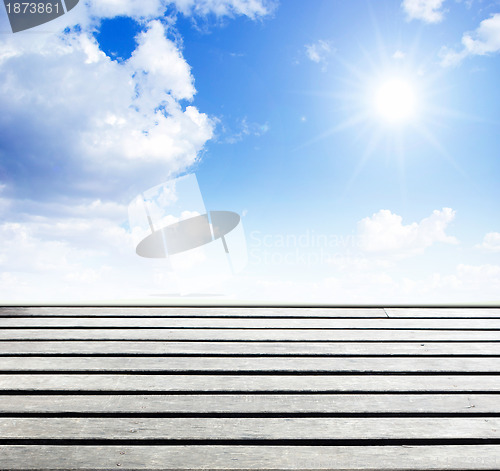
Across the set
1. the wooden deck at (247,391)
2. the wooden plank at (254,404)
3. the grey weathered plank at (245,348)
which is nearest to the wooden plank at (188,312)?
the wooden deck at (247,391)

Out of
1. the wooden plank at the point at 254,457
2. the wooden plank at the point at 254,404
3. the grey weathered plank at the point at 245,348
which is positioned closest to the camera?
the wooden plank at the point at 254,457

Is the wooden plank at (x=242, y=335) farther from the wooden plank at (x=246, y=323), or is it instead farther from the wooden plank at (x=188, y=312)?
the wooden plank at (x=188, y=312)

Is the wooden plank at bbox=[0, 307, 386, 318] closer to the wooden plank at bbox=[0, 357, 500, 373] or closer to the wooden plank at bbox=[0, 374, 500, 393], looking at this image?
the wooden plank at bbox=[0, 357, 500, 373]

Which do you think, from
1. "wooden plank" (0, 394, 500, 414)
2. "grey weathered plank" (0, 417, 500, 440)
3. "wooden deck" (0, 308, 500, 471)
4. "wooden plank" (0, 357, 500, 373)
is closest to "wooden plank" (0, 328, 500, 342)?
"wooden deck" (0, 308, 500, 471)

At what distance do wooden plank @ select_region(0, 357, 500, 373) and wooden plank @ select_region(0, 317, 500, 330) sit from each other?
13.3 inches

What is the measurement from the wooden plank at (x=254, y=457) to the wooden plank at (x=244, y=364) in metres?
0.45

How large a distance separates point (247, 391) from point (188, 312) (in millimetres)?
870

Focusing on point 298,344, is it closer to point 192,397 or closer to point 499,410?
point 192,397

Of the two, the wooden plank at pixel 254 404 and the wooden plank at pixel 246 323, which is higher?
the wooden plank at pixel 246 323

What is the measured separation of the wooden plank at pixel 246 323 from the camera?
7.74 feet

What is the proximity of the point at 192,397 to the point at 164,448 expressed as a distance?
0.89 feet

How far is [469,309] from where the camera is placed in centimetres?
268

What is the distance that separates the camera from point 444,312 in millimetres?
2621

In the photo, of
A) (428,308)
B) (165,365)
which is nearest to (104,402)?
(165,365)
